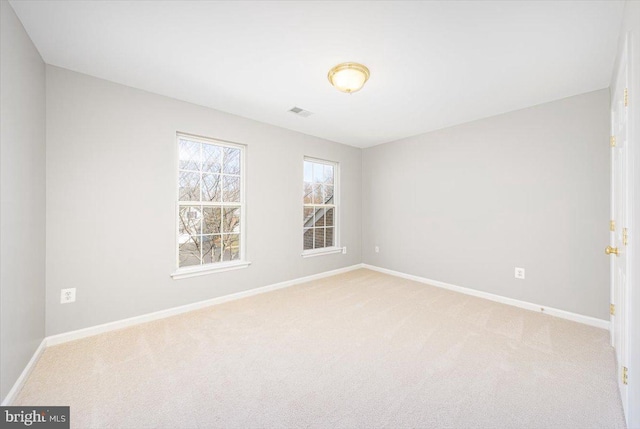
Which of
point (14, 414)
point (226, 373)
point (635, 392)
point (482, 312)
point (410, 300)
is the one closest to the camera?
point (635, 392)

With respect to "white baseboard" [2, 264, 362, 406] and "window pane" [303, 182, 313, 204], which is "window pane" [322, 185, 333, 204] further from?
"white baseboard" [2, 264, 362, 406]

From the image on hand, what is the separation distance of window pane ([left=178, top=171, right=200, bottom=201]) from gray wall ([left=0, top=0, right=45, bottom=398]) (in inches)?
44.9

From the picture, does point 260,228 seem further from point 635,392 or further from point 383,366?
point 635,392

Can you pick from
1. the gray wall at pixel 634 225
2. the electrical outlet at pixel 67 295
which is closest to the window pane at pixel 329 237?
the electrical outlet at pixel 67 295

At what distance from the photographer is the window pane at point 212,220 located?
3301mm

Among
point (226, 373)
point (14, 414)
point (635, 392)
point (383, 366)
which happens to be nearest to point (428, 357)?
point (383, 366)

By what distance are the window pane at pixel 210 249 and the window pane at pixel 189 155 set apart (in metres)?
0.90

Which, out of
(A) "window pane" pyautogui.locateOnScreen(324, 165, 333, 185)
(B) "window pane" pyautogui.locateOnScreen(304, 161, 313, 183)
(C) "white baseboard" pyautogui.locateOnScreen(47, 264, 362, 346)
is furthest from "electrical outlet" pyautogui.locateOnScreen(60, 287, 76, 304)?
(A) "window pane" pyautogui.locateOnScreen(324, 165, 333, 185)

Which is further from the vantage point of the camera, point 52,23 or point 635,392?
point 52,23

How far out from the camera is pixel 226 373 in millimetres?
1875

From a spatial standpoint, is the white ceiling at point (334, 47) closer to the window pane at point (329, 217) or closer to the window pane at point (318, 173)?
the window pane at point (318, 173)

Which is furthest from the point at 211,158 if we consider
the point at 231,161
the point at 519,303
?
the point at 519,303

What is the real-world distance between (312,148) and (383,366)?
341cm

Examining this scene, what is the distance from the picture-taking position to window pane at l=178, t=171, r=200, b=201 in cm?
310
